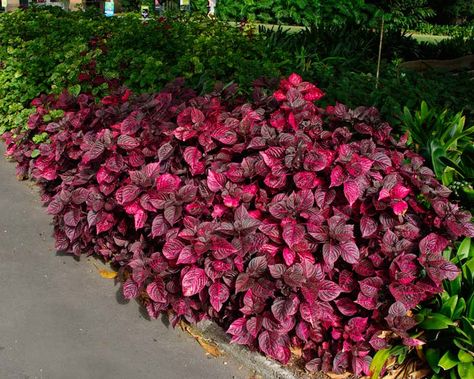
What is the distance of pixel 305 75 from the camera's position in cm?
623

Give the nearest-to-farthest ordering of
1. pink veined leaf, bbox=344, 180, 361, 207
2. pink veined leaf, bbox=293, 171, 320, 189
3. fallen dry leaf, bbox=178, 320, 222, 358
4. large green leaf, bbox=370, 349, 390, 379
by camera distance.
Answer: large green leaf, bbox=370, 349, 390, 379
pink veined leaf, bbox=344, 180, 361, 207
pink veined leaf, bbox=293, 171, 320, 189
fallen dry leaf, bbox=178, 320, 222, 358

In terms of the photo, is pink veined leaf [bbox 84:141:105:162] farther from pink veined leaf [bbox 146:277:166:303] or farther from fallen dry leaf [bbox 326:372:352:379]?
fallen dry leaf [bbox 326:372:352:379]

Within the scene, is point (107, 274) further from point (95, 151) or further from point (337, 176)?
point (337, 176)

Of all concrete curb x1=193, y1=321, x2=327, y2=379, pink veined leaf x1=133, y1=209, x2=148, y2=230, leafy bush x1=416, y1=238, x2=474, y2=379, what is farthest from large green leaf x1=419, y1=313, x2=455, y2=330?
pink veined leaf x1=133, y1=209, x2=148, y2=230

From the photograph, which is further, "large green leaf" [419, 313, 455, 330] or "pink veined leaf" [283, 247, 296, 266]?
"pink veined leaf" [283, 247, 296, 266]

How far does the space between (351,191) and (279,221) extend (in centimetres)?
40

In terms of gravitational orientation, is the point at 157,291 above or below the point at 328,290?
below

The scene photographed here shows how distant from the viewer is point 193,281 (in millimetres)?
3164

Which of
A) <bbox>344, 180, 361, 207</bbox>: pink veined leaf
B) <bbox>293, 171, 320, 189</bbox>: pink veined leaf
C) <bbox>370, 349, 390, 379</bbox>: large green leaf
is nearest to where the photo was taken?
<bbox>370, 349, 390, 379</bbox>: large green leaf

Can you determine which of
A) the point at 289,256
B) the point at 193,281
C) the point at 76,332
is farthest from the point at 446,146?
the point at 76,332

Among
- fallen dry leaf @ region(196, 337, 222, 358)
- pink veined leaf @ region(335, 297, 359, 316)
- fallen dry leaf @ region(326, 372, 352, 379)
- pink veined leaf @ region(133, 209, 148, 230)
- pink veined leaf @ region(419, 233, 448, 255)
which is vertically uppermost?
pink veined leaf @ region(419, 233, 448, 255)

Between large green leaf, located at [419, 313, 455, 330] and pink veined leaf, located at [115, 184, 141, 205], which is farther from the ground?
pink veined leaf, located at [115, 184, 141, 205]

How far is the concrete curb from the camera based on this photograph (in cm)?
310

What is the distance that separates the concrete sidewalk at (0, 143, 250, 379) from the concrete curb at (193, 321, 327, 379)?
58mm
